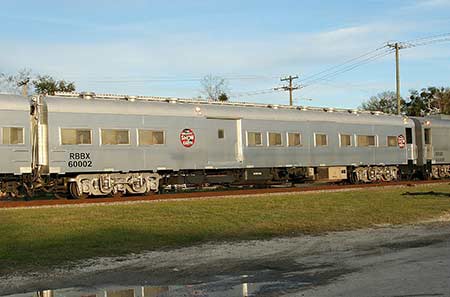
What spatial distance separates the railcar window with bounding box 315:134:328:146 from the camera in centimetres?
2858

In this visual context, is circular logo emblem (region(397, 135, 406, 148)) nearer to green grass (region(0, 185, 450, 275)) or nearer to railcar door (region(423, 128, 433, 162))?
railcar door (region(423, 128, 433, 162))

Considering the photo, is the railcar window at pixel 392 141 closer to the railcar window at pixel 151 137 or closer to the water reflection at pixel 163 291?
the railcar window at pixel 151 137

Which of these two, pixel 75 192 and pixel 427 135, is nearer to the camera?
pixel 75 192

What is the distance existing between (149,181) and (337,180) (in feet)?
38.3

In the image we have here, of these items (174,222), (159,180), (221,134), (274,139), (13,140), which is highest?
(221,134)

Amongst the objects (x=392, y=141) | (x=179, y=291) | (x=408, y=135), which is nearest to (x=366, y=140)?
(x=392, y=141)

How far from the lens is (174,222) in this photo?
14.6 meters

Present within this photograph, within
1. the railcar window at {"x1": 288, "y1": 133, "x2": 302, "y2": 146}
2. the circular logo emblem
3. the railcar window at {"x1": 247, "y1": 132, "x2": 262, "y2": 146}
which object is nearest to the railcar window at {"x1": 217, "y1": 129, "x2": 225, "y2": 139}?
the railcar window at {"x1": 247, "y1": 132, "x2": 262, "y2": 146}

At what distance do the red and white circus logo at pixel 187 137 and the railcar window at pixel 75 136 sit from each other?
396 cm

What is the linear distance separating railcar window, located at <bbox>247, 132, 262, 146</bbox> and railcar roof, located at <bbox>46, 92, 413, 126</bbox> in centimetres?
76

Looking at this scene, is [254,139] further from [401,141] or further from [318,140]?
[401,141]

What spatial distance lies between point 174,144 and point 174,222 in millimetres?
8872

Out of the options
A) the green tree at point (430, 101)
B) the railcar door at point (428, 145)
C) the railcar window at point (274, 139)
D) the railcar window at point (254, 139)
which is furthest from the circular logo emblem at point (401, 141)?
the green tree at point (430, 101)

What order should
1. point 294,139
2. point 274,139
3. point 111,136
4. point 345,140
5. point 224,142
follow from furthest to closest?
point 345,140, point 294,139, point 274,139, point 224,142, point 111,136
